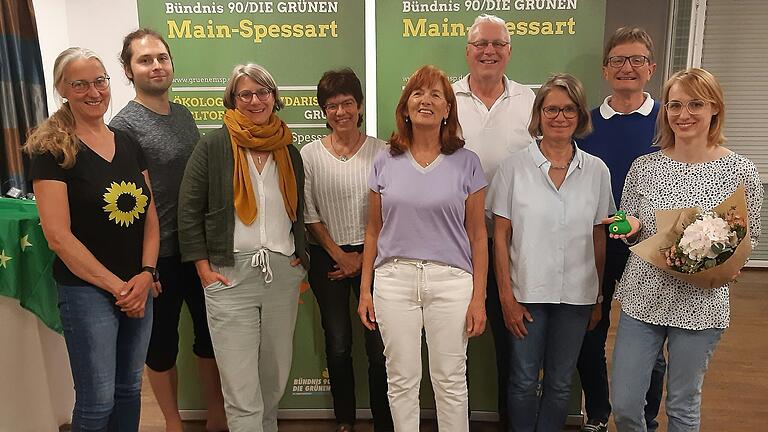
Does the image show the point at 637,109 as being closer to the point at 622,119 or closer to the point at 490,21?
the point at 622,119

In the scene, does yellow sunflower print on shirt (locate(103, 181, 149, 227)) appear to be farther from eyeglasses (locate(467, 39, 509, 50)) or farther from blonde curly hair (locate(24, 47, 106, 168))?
eyeglasses (locate(467, 39, 509, 50))

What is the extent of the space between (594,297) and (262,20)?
2003 mm

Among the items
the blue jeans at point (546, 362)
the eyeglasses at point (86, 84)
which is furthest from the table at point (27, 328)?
the blue jeans at point (546, 362)

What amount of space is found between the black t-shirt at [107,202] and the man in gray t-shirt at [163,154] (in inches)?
8.5

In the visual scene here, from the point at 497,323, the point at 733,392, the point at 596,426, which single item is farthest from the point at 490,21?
the point at 733,392

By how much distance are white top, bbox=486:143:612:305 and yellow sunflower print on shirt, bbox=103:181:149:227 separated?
139 centimetres

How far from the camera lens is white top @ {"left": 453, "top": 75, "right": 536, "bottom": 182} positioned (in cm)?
247

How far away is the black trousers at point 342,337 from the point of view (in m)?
2.46

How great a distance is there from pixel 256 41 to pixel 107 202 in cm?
120

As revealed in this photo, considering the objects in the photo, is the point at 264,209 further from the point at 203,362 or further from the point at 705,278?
the point at 705,278

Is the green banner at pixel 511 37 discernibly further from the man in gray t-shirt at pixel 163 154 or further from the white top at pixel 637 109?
the man in gray t-shirt at pixel 163 154

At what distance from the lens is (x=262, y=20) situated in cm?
265

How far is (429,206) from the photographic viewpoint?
79.0 inches

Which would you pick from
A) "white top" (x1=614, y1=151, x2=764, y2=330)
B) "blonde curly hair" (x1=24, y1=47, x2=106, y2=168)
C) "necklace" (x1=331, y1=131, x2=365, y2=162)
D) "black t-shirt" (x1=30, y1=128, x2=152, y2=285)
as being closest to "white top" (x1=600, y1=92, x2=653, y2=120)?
"white top" (x1=614, y1=151, x2=764, y2=330)
